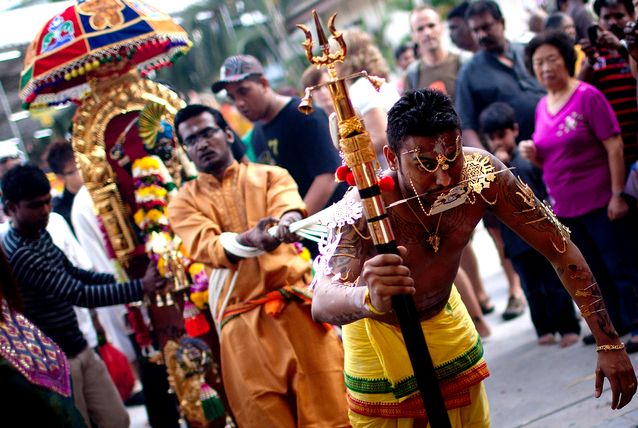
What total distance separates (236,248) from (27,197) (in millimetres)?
1317

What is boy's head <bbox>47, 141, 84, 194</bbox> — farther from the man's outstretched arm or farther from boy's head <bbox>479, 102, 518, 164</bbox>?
the man's outstretched arm


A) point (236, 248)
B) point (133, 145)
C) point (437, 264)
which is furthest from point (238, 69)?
point (437, 264)

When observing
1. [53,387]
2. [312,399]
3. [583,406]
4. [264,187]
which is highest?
[264,187]

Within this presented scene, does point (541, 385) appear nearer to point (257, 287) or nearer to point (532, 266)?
point (532, 266)

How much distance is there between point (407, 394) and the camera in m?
3.10

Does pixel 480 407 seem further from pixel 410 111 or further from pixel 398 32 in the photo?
pixel 398 32

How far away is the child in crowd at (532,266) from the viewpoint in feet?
18.5

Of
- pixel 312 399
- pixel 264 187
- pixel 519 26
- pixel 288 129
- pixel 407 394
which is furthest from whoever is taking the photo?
pixel 519 26

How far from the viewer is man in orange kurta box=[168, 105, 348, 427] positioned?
4.28 meters

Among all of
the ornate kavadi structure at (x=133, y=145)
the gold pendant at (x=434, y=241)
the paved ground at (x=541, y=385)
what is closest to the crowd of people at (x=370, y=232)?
the gold pendant at (x=434, y=241)

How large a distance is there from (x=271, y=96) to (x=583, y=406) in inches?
108

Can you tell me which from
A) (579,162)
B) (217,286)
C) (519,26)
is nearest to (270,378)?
(217,286)

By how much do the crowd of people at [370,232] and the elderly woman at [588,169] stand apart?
1 cm

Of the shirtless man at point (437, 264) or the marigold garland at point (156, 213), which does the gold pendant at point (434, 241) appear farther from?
the marigold garland at point (156, 213)
